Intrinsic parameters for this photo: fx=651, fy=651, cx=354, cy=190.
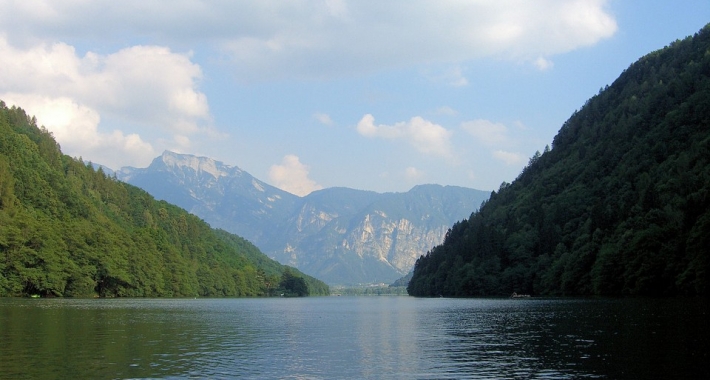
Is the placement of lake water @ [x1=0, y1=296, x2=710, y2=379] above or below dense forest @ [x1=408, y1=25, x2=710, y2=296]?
below

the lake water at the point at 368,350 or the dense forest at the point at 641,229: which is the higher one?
the dense forest at the point at 641,229

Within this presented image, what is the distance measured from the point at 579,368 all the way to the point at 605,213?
13648 centimetres

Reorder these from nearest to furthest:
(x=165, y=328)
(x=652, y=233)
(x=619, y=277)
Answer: (x=165, y=328) < (x=652, y=233) < (x=619, y=277)

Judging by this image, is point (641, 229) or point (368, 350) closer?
point (368, 350)

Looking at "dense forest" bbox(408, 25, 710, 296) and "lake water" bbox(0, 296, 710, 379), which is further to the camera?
"dense forest" bbox(408, 25, 710, 296)

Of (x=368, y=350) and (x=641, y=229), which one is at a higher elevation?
(x=641, y=229)

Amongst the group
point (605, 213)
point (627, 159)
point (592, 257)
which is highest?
point (627, 159)

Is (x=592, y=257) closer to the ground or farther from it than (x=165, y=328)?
farther from it

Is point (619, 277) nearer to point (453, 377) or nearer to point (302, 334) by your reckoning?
point (302, 334)

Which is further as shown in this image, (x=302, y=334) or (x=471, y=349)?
(x=302, y=334)

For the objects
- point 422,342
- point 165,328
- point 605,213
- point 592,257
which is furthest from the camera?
point 605,213

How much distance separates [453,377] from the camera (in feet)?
120

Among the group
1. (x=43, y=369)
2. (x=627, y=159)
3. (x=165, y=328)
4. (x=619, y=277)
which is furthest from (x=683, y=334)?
(x=627, y=159)

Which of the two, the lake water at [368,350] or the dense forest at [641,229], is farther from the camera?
the dense forest at [641,229]
